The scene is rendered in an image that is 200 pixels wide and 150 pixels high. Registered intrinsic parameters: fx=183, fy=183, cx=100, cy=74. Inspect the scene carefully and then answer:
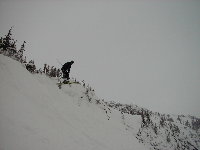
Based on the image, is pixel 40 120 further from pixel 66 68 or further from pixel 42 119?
pixel 66 68

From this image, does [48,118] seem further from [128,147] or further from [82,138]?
[128,147]

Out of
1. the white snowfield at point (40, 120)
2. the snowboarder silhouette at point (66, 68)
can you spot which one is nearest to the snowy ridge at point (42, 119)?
the white snowfield at point (40, 120)

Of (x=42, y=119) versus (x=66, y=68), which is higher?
(x=66, y=68)

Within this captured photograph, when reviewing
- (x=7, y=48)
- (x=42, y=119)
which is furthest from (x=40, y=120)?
(x=7, y=48)

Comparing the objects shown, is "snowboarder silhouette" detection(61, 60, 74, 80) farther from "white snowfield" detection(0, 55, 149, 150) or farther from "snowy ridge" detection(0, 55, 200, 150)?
"white snowfield" detection(0, 55, 149, 150)

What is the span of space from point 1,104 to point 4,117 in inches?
21.9

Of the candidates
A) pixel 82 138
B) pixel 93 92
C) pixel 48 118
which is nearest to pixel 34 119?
pixel 48 118

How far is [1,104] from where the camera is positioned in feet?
15.6

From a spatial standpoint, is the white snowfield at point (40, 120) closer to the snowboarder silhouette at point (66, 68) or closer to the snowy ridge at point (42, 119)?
the snowy ridge at point (42, 119)

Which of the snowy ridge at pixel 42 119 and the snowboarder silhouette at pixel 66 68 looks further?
the snowboarder silhouette at pixel 66 68

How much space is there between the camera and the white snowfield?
4211 millimetres

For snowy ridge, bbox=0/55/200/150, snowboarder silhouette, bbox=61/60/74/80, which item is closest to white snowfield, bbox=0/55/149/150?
snowy ridge, bbox=0/55/200/150

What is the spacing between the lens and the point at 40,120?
527cm

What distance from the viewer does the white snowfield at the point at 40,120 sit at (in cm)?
421
